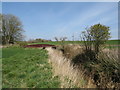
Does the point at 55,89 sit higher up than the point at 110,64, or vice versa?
the point at 110,64

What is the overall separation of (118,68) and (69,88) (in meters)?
2.61

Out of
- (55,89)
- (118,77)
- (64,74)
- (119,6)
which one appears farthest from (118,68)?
(119,6)

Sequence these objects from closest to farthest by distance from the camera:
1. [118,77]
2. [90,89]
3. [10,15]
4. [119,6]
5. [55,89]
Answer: [55,89] → [90,89] → [118,77] → [119,6] → [10,15]

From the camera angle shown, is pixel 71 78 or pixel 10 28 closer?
pixel 71 78

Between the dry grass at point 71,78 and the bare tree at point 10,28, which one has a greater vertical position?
the bare tree at point 10,28

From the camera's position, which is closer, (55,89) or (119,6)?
(55,89)

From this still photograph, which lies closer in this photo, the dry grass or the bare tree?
the dry grass

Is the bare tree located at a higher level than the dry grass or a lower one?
higher

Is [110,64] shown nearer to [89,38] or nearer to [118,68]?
[118,68]

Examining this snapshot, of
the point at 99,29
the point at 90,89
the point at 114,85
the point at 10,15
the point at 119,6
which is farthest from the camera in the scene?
the point at 10,15

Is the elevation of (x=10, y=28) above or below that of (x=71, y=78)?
above

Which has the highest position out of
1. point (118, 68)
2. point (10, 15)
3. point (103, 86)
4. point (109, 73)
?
point (10, 15)

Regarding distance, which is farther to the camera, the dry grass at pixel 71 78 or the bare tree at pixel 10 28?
the bare tree at pixel 10 28

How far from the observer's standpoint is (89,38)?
762 centimetres
